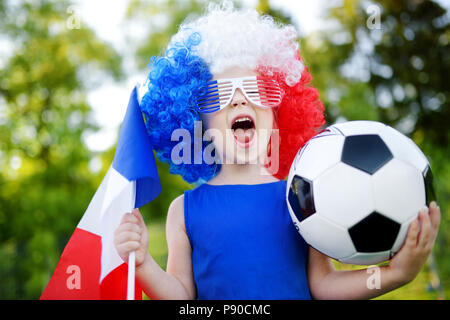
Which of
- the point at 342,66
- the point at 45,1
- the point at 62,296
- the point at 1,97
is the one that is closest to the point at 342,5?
the point at 342,66

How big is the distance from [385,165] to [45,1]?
12.0 meters

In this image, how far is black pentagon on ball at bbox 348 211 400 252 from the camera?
149cm

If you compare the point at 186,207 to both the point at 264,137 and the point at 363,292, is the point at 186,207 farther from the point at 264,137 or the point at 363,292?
the point at 363,292

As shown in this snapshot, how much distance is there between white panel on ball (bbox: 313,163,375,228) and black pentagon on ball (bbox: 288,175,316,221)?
0.03 metres

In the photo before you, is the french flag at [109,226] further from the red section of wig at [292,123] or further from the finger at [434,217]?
the finger at [434,217]

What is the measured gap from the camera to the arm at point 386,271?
1.49 metres

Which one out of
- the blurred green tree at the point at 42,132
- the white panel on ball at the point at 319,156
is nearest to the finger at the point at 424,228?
the white panel on ball at the point at 319,156

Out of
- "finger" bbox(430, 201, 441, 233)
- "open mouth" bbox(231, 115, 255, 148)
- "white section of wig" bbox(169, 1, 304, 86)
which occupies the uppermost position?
"white section of wig" bbox(169, 1, 304, 86)

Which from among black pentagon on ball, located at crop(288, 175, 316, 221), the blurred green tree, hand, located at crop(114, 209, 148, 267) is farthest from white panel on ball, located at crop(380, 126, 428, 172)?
the blurred green tree

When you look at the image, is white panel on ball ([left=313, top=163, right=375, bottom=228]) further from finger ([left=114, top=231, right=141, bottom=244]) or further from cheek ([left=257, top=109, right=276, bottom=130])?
finger ([left=114, top=231, right=141, bottom=244])

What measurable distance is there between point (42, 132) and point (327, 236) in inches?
436

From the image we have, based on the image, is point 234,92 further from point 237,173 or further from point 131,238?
Result: point 131,238

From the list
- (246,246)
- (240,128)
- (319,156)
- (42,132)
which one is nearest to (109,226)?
(246,246)

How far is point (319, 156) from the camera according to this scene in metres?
1.65
